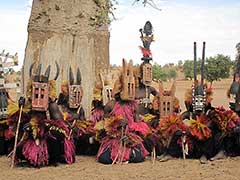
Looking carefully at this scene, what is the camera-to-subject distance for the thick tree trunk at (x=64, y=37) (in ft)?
33.1

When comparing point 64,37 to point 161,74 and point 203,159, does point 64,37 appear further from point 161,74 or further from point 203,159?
point 161,74

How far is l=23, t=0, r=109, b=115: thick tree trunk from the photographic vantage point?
397 inches

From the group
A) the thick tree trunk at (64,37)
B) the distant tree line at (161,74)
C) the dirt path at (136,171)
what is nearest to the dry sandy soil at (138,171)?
the dirt path at (136,171)

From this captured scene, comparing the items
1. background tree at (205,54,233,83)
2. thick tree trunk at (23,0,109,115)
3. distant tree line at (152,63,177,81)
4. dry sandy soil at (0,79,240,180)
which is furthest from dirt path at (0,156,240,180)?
background tree at (205,54,233,83)

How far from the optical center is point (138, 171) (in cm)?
699

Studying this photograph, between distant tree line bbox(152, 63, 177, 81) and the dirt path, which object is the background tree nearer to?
distant tree line bbox(152, 63, 177, 81)

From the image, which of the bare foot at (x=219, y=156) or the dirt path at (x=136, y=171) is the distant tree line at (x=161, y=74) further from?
the dirt path at (x=136, y=171)

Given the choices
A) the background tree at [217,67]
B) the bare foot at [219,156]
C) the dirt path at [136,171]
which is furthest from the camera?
the background tree at [217,67]

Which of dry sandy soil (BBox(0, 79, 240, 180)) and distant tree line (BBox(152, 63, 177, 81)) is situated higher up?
distant tree line (BBox(152, 63, 177, 81))

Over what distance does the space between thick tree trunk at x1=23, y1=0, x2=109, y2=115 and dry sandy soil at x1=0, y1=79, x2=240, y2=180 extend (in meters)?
2.80

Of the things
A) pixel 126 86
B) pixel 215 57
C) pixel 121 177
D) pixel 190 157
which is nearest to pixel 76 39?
pixel 126 86

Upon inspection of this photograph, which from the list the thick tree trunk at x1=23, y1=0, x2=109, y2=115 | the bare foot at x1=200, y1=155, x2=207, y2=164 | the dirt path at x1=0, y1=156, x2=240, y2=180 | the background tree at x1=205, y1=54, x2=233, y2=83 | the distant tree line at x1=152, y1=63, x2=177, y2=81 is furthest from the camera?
the distant tree line at x1=152, y1=63, x2=177, y2=81

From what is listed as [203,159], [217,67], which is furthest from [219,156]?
[217,67]

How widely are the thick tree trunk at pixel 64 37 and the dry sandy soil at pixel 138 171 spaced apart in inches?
110
